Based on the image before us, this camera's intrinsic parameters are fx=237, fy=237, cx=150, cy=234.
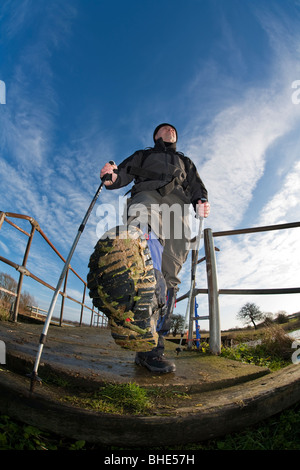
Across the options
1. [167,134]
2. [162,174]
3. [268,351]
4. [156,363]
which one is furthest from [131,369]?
[167,134]

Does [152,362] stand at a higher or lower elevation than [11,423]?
higher

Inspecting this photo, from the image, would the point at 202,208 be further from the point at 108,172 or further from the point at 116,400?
the point at 116,400

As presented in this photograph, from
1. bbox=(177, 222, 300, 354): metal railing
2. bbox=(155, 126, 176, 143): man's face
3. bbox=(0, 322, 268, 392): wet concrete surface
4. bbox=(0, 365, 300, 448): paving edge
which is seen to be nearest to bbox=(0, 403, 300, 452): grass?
bbox=(0, 365, 300, 448): paving edge

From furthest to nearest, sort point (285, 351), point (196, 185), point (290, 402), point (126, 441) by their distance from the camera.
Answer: point (285, 351), point (196, 185), point (290, 402), point (126, 441)

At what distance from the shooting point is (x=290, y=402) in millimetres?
1399

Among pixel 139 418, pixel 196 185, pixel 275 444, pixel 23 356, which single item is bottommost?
pixel 275 444

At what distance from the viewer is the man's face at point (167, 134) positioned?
3031mm

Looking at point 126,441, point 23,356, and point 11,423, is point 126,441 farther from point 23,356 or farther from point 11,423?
point 23,356

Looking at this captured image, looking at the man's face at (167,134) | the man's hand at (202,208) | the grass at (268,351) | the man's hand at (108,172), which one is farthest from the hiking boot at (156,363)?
the man's face at (167,134)

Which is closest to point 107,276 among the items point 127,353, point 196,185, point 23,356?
point 23,356

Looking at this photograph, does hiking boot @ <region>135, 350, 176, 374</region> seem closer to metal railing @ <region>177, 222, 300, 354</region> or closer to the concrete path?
the concrete path

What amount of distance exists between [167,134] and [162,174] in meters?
0.88

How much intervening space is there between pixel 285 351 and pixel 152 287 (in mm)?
2900

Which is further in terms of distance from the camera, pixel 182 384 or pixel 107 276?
pixel 182 384
